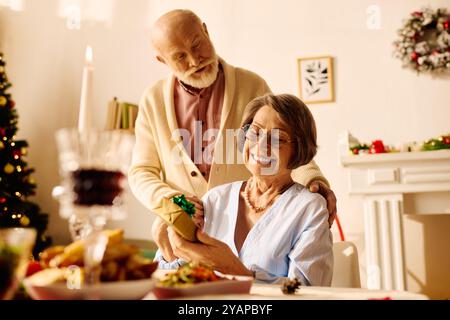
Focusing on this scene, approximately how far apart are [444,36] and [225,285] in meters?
3.81

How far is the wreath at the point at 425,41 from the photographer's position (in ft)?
13.7

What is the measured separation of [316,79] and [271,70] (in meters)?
0.41

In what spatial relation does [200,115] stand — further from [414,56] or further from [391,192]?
[414,56]

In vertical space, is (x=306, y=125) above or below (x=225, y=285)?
above

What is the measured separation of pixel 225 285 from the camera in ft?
3.24

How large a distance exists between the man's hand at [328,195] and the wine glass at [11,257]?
3.38 ft

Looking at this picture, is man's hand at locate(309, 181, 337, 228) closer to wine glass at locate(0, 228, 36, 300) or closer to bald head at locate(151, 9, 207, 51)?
bald head at locate(151, 9, 207, 51)

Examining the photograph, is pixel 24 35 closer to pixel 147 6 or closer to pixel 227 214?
pixel 147 6

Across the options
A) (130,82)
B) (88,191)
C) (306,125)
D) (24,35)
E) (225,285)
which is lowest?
(225,285)

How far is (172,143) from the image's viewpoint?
7.91 feet

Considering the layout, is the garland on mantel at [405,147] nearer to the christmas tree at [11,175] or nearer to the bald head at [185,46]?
the bald head at [185,46]

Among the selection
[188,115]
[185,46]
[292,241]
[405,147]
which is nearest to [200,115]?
[188,115]

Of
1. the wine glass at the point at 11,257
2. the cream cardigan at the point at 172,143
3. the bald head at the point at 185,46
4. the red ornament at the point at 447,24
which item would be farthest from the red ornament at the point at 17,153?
the wine glass at the point at 11,257

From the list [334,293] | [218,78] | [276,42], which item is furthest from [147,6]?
[334,293]
